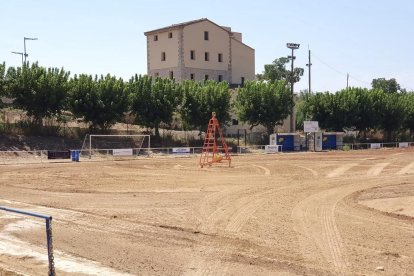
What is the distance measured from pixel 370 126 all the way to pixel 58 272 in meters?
76.1

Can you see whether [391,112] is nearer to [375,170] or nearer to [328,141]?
[328,141]

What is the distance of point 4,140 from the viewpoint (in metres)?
54.6

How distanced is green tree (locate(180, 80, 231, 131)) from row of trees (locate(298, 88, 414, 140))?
61.2 feet

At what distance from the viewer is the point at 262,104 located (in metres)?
69.4

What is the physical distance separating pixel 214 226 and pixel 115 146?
150 feet

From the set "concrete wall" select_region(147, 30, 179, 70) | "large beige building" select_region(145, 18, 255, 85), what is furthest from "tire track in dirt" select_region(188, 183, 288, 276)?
"concrete wall" select_region(147, 30, 179, 70)

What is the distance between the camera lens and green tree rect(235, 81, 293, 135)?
69.9 meters

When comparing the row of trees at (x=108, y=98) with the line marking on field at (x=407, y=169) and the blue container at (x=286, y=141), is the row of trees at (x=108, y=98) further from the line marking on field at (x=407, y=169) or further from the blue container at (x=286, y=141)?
the line marking on field at (x=407, y=169)

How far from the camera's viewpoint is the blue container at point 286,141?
67.5 meters

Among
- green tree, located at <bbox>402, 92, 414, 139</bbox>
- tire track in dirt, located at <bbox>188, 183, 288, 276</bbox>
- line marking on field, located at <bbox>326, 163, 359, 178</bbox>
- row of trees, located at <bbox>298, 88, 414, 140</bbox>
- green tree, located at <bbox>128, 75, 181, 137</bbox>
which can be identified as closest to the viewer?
tire track in dirt, located at <bbox>188, 183, 288, 276</bbox>

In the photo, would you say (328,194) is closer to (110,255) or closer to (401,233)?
(401,233)

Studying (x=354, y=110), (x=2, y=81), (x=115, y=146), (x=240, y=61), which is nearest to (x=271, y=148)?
(x=115, y=146)

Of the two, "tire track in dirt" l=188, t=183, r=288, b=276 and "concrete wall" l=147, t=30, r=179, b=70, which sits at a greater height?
"concrete wall" l=147, t=30, r=179, b=70

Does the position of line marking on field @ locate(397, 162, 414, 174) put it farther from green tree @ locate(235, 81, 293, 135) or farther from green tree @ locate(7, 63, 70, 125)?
green tree @ locate(7, 63, 70, 125)
